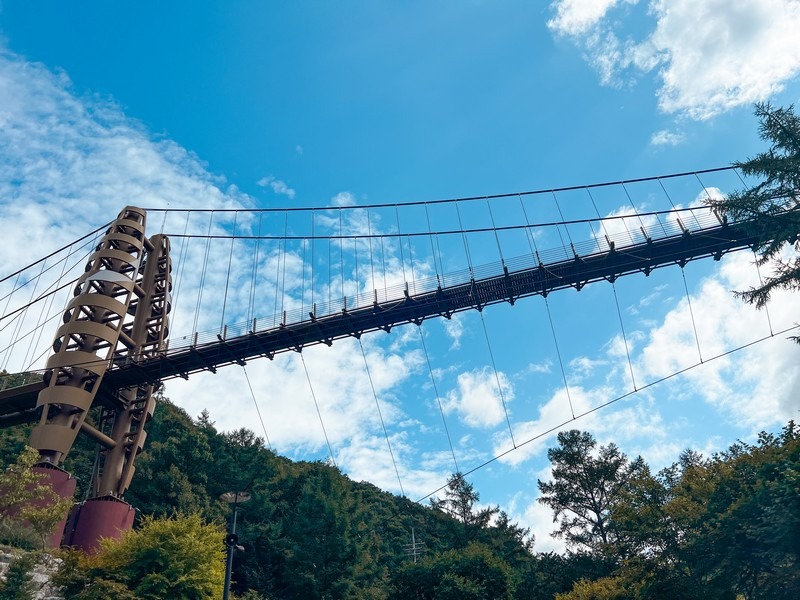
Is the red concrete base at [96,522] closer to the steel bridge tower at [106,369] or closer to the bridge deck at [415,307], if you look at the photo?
the steel bridge tower at [106,369]

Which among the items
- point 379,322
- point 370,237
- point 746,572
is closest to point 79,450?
point 370,237

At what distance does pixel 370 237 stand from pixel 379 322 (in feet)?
48.2

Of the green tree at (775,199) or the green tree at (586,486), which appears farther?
the green tree at (586,486)

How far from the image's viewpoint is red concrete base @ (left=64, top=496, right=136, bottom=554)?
30516mm

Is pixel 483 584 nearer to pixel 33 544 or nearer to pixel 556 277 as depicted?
pixel 556 277

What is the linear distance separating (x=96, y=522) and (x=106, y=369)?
347 inches

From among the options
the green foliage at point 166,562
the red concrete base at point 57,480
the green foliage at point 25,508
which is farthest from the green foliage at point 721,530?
the red concrete base at point 57,480

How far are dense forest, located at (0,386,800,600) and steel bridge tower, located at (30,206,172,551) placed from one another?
3.76 meters

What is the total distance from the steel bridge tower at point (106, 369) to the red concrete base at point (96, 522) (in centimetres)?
5

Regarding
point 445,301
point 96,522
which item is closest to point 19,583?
point 96,522

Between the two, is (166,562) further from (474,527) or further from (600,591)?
(474,527)

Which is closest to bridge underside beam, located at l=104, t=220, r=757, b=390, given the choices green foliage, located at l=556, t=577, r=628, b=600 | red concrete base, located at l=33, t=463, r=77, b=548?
red concrete base, located at l=33, t=463, r=77, b=548

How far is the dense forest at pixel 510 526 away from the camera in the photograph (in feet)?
74.5

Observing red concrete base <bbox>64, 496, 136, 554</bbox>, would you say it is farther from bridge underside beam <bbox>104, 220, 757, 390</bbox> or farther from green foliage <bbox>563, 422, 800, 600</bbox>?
green foliage <bbox>563, 422, 800, 600</bbox>
